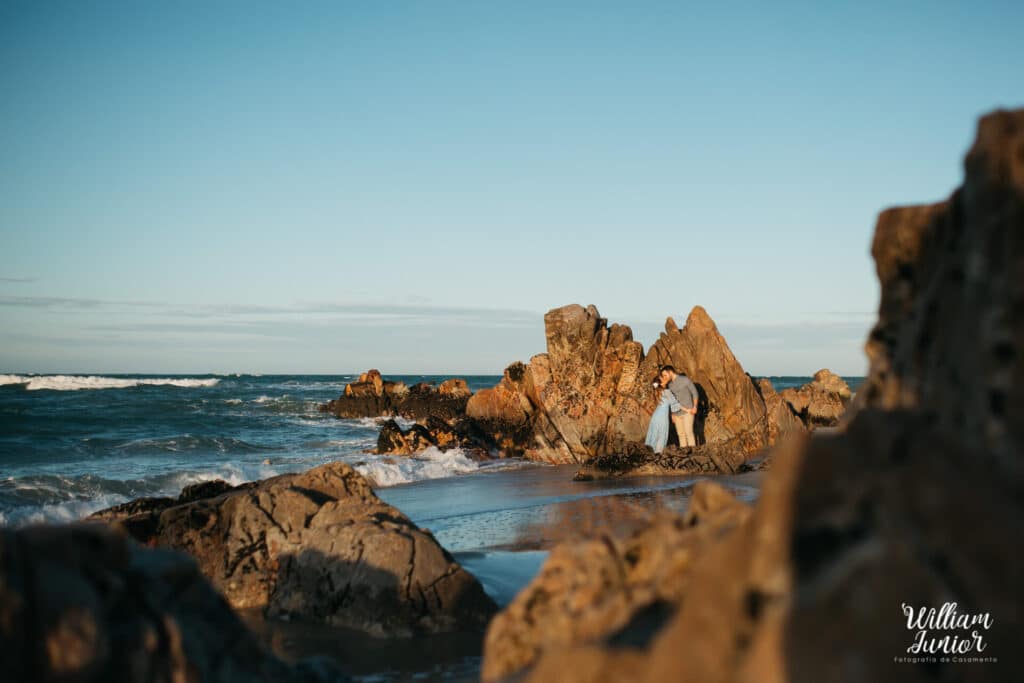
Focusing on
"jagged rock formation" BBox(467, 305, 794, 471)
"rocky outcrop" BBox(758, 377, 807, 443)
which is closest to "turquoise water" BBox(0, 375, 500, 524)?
"jagged rock formation" BBox(467, 305, 794, 471)

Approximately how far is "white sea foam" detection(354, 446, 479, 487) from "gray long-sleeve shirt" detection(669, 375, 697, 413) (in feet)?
15.2

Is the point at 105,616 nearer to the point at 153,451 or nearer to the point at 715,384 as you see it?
the point at 715,384

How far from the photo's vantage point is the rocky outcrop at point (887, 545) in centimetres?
198

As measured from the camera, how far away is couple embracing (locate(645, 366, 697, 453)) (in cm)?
1762

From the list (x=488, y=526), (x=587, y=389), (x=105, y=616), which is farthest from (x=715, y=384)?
(x=105, y=616)

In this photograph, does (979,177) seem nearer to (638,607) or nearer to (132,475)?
(638,607)

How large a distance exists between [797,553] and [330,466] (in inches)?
249

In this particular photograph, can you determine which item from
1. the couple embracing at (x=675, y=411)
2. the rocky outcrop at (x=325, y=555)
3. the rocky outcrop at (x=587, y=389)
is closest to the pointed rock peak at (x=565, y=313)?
the rocky outcrop at (x=587, y=389)

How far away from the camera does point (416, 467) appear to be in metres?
16.9

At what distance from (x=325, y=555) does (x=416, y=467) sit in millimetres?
10585

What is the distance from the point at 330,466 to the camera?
791 cm

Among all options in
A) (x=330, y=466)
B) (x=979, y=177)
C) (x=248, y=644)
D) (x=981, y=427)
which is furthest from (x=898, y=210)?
(x=330, y=466)

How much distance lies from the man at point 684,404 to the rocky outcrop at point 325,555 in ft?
36.1

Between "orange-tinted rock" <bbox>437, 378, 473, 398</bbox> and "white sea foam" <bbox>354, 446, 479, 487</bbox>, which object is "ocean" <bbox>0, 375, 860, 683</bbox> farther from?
"orange-tinted rock" <bbox>437, 378, 473, 398</bbox>
